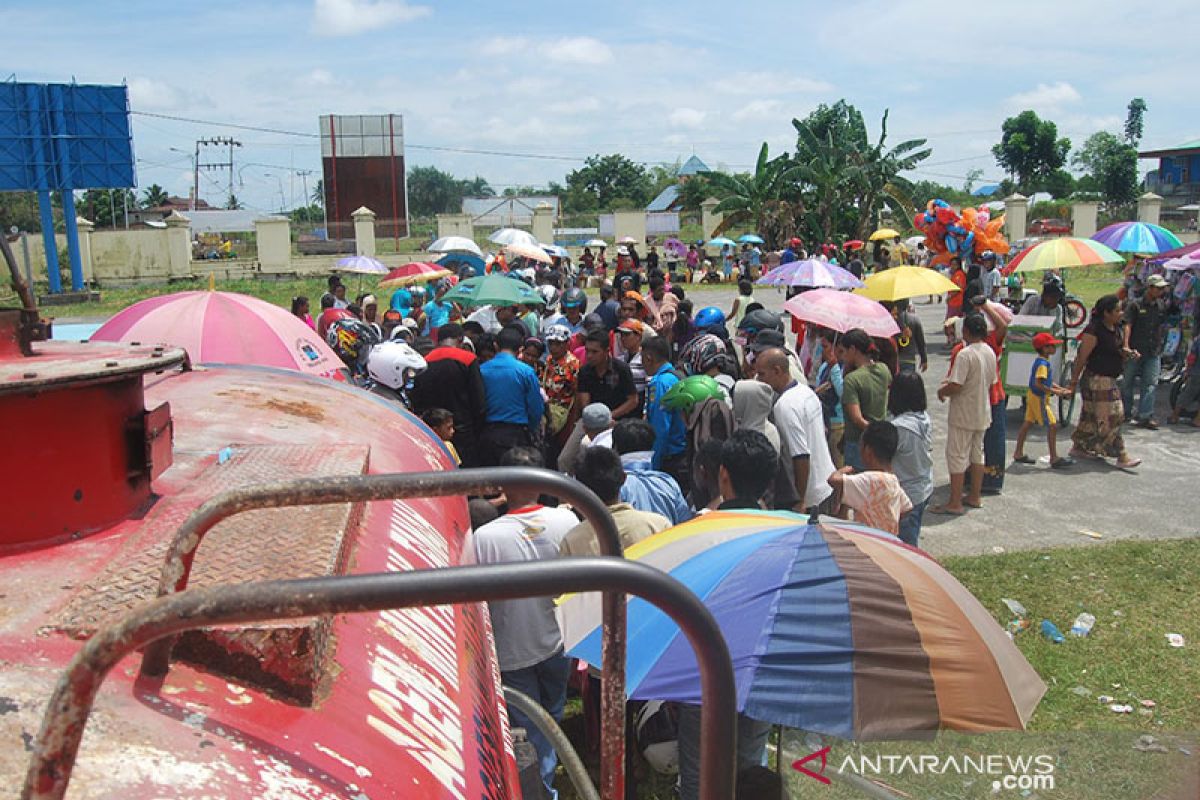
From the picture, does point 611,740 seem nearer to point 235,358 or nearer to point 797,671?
point 797,671

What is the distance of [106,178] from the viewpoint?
31.4 metres

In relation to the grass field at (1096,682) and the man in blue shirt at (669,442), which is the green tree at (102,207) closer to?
the man in blue shirt at (669,442)

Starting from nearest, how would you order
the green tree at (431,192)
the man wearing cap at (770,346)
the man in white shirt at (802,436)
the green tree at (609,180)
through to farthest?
the man in white shirt at (802,436) → the man wearing cap at (770,346) → the green tree at (609,180) → the green tree at (431,192)

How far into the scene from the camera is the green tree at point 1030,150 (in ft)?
204

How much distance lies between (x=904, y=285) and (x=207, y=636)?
29.9 ft

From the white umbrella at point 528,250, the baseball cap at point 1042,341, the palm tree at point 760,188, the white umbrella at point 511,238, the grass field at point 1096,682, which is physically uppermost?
the palm tree at point 760,188

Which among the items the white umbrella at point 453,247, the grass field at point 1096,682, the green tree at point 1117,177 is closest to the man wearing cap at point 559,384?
the grass field at point 1096,682

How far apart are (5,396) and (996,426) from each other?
26.3 feet

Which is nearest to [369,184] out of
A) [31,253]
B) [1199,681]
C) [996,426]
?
[31,253]

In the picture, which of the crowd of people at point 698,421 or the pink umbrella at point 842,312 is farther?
the pink umbrella at point 842,312

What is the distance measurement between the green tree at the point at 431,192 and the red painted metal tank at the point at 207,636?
89.4m

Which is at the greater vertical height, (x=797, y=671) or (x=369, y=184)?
(x=369, y=184)

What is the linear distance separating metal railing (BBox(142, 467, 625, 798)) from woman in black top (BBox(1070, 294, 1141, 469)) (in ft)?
28.3

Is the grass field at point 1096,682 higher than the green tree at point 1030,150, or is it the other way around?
the green tree at point 1030,150
